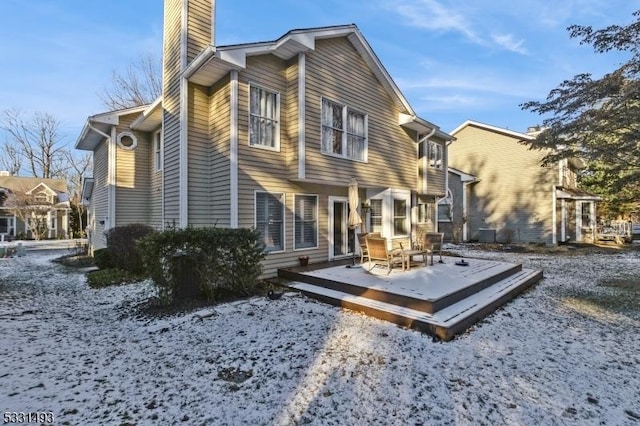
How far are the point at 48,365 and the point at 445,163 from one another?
49.7 ft

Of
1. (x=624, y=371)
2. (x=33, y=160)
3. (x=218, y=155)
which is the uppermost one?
(x=33, y=160)

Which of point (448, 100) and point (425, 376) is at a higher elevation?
point (448, 100)

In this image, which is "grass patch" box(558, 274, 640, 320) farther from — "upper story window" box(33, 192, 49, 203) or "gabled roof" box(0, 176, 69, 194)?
"gabled roof" box(0, 176, 69, 194)

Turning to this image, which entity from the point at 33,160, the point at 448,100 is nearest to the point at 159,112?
the point at 448,100

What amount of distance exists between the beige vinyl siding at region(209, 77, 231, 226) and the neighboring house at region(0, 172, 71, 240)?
24.7 m

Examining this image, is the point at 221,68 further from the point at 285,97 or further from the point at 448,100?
the point at 448,100

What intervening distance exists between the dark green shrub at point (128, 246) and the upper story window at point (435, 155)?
11452 millimetres

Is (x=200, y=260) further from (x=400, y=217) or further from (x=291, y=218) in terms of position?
(x=400, y=217)

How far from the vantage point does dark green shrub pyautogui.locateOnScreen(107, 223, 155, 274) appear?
31.0ft

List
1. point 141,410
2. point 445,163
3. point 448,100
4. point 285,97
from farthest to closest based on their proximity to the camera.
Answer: point 448,100
point 445,163
point 285,97
point 141,410

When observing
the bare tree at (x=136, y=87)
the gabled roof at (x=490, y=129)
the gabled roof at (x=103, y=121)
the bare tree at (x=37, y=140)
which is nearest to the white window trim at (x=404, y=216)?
the gabled roof at (x=490, y=129)

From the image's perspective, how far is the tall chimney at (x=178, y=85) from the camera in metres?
8.06

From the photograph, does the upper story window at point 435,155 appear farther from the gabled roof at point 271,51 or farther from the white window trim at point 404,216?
the gabled roof at point 271,51

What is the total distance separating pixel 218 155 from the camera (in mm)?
8109
